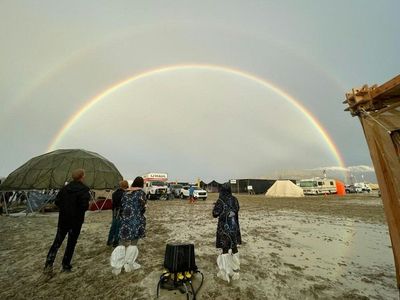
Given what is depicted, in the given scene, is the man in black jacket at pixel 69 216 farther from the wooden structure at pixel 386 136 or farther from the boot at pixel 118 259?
the wooden structure at pixel 386 136

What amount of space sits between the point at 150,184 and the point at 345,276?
1243 inches

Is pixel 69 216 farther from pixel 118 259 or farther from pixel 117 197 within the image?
pixel 117 197

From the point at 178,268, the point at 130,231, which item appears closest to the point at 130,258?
the point at 130,231

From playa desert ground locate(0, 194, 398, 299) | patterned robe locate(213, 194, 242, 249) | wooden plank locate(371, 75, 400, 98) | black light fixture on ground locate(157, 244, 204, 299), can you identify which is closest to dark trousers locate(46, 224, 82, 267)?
playa desert ground locate(0, 194, 398, 299)

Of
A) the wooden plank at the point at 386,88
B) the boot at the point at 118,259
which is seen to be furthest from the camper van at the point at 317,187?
the boot at the point at 118,259

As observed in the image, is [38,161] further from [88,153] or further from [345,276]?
[345,276]

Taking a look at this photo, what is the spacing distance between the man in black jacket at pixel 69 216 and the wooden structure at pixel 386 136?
6070 mm

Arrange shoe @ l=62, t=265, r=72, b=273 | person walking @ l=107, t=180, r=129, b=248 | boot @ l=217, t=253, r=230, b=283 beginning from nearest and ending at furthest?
1. boot @ l=217, t=253, r=230, b=283
2. shoe @ l=62, t=265, r=72, b=273
3. person walking @ l=107, t=180, r=129, b=248

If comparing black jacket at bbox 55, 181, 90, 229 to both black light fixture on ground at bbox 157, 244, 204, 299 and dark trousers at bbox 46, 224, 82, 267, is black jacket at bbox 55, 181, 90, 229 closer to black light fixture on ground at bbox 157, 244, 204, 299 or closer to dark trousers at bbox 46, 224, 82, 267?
dark trousers at bbox 46, 224, 82, 267

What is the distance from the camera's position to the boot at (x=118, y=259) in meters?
5.21

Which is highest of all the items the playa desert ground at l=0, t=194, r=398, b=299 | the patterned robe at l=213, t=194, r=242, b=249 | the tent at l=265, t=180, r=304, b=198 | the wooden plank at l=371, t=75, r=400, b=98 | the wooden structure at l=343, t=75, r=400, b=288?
the tent at l=265, t=180, r=304, b=198

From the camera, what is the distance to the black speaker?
13.9 feet

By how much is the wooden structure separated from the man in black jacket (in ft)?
19.9

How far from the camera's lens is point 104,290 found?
443 cm
